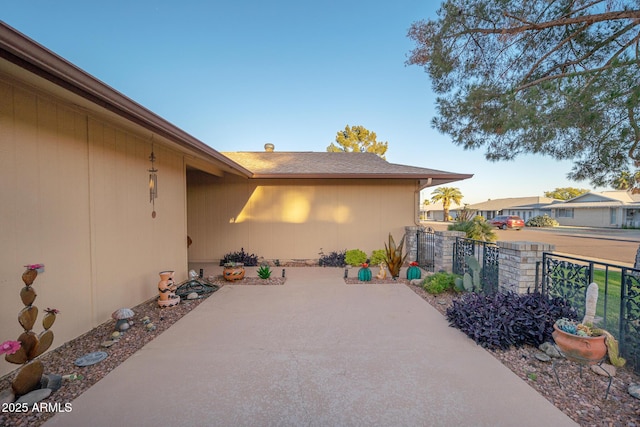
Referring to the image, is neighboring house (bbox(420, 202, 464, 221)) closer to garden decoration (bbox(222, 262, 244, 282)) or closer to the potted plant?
garden decoration (bbox(222, 262, 244, 282))

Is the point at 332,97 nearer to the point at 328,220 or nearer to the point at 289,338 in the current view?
the point at 328,220

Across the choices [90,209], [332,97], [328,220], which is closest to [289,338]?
[90,209]

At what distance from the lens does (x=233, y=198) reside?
7785 millimetres

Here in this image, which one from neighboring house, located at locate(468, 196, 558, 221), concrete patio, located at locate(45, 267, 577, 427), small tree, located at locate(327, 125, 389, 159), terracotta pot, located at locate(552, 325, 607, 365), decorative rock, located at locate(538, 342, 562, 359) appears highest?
small tree, located at locate(327, 125, 389, 159)

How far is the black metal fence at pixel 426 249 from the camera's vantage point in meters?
6.46

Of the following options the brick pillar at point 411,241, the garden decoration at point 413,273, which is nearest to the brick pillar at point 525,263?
the garden decoration at point 413,273

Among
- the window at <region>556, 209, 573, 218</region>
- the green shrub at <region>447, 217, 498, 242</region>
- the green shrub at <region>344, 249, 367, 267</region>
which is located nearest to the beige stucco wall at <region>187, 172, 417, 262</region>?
the green shrub at <region>344, 249, 367, 267</region>

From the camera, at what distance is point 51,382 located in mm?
2223

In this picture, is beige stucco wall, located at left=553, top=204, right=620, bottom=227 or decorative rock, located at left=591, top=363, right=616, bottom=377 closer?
decorative rock, located at left=591, top=363, right=616, bottom=377

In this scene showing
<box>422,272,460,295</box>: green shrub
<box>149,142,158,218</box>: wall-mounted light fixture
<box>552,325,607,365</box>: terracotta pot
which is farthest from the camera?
<box>422,272,460,295</box>: green shrub

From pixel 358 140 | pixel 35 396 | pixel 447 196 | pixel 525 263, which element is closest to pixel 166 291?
pixel 35 396

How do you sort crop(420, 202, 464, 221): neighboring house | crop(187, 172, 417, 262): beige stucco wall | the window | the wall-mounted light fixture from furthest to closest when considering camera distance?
crop(420, 202, 464, 221): neighboring house → the window → crop(187, 172, 417, 262): beige stucco wall → the wall-mounted light fixture

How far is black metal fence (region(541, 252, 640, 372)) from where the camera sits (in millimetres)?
2508

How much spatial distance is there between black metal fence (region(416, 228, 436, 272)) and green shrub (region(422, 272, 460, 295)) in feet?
4.54
